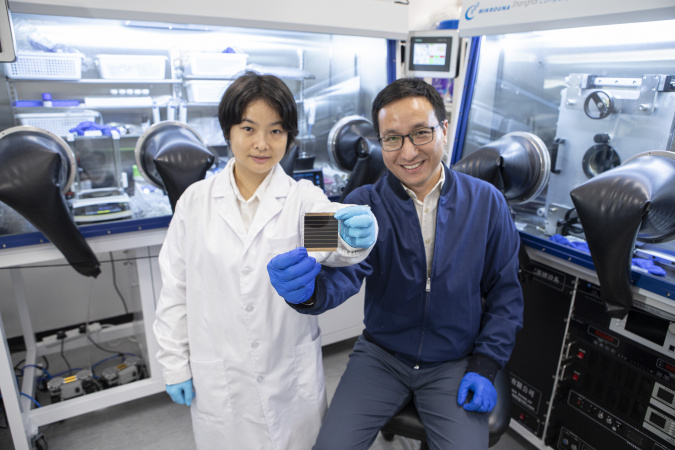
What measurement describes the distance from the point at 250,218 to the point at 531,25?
1.44 m

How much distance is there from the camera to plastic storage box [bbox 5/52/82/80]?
1934 mm

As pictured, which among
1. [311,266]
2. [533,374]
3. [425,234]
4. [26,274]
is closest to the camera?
[311,266]

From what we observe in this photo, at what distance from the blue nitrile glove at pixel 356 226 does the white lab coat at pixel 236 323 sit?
0.50ft

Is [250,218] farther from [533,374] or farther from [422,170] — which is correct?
[533,374]

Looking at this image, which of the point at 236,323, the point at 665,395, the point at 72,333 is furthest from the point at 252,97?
the point at 72,333

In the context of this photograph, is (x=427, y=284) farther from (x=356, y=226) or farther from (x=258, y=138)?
(x=258, y=138)

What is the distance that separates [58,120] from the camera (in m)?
2.11

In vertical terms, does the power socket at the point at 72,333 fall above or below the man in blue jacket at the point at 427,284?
below

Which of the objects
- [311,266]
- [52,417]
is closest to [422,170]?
[311,266]

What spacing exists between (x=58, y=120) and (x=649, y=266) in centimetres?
259

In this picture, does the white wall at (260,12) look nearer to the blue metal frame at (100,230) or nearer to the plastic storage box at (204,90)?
the plastic storage box at (204,90)

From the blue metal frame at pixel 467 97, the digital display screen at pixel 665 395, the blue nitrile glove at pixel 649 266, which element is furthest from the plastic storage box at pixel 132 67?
the digital display screen at pixel 665 395

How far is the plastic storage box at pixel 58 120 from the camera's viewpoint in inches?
79.9

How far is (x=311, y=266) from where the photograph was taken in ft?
3.43
